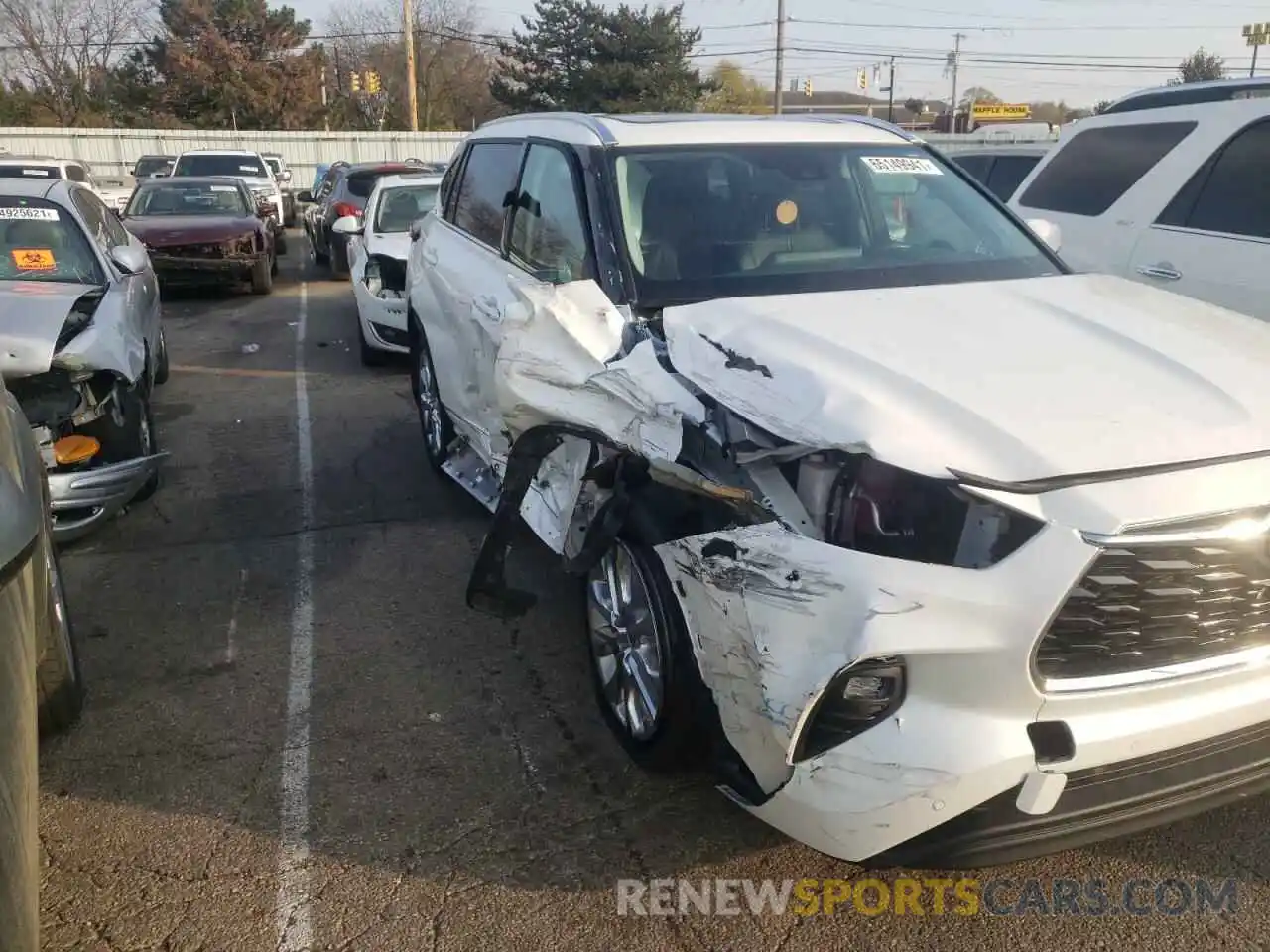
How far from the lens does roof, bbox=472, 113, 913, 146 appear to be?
4258mm

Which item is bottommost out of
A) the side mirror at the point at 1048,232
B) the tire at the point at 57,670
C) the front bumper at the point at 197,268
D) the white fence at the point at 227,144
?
the tire at the point at 57,670

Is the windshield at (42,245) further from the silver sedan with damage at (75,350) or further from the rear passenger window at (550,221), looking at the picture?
the rear passenger window at (550,221)

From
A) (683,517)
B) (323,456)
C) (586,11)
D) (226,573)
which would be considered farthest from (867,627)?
(586,11)

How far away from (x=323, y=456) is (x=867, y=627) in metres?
5.19

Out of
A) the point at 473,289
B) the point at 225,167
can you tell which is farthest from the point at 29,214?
the point at 225,167

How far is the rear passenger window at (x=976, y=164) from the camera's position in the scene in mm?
9383

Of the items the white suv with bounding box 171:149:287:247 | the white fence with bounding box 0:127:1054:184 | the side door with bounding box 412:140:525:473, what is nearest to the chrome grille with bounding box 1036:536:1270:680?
the side door with bounding box 412:140:525:473

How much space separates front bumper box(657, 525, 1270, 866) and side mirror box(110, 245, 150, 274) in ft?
17.4

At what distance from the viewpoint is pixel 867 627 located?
2.26 meters

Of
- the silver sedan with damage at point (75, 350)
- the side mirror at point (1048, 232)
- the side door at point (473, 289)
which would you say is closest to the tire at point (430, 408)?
the side door at point (473, 289)

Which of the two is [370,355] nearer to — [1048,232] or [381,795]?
[1048,232]

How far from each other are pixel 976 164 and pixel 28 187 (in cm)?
746

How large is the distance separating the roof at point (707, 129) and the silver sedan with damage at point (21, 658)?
236 centimetres

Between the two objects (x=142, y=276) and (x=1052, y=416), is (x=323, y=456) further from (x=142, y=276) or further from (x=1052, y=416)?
(x=1052, y=416)
